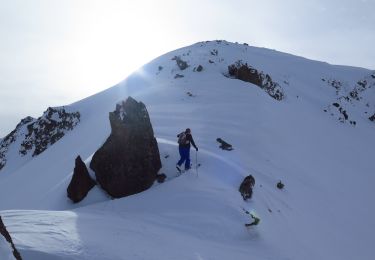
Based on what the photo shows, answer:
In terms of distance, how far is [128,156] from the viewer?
15.7 metres

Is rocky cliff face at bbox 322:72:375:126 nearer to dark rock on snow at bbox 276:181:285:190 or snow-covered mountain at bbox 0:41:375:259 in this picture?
snow-covered mountain at bbox 0:41:375:259

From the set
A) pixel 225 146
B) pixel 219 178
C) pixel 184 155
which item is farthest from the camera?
pixel 225 146

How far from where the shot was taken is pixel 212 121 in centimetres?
2264

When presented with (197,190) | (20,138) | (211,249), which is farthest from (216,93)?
(20,138)

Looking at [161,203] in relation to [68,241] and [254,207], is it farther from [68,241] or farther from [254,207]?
[68,241]

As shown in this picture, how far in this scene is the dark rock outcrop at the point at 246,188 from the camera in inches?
598

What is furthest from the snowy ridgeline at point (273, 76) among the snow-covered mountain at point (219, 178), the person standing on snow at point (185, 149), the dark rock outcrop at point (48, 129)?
the person standing on snow at point (185, 149)

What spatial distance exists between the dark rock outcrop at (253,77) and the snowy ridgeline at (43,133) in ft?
53.0

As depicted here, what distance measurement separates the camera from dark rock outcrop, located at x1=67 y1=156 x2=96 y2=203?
15.6m

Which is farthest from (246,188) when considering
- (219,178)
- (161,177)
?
(161,177)

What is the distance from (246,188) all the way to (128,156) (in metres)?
4.71

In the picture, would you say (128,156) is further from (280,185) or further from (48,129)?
(48,129)

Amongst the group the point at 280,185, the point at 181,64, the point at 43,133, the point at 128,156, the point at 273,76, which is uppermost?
the point at 181,64

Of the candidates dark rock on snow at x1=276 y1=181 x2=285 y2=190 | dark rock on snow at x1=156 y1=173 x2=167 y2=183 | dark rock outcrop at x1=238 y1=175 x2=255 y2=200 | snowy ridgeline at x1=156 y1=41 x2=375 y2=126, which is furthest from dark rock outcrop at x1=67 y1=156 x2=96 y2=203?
snowy ridgeline at x1=156 y1=41 x2=375 y2=126
